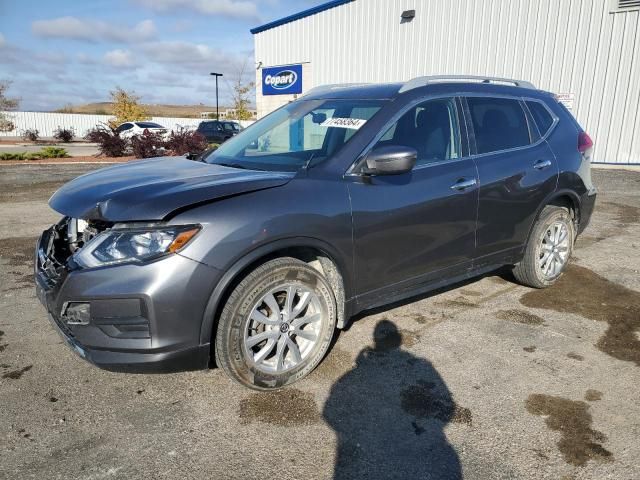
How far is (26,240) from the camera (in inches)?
243

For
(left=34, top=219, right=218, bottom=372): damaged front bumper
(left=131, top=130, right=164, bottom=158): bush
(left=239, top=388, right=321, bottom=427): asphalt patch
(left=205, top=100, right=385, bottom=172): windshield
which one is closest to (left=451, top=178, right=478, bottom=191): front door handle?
(left=205, top=100, right=385, bottom=172): windshield

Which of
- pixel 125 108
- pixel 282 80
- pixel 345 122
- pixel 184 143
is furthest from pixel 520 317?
pixel 125 108

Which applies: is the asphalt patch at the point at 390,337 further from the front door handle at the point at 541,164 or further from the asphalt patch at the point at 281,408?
the front door handle at the point at 541,164

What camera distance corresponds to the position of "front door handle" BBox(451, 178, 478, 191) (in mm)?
3430

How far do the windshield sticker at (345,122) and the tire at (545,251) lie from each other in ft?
6.64

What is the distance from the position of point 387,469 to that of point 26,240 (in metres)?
5.78

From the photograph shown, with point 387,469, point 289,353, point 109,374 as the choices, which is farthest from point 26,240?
point 387,469

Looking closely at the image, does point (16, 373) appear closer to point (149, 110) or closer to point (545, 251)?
point (545, 251)

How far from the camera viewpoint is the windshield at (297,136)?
125 inches

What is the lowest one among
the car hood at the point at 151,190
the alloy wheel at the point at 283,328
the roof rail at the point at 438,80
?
the alloy wheel at the point at 283,328

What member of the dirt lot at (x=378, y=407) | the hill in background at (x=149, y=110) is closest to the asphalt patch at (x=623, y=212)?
the dirt lot at (x=378, y=407)

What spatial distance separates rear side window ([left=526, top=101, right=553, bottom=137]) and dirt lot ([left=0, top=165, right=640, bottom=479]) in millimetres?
1597

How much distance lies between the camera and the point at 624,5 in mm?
12867

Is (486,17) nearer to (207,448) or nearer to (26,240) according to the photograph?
(26,240)
